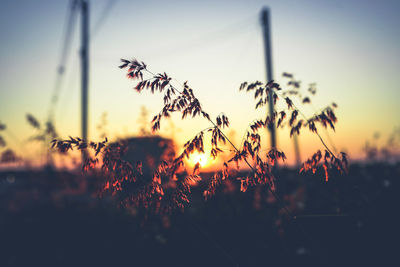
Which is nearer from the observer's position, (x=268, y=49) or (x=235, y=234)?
(x=235, y=234)

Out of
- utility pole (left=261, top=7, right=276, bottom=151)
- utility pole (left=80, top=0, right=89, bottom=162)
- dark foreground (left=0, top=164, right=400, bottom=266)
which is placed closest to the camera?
dark foreground (left=0, top=164, right=400, bottom=266)

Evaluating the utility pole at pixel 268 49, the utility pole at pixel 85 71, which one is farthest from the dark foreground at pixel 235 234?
the utility pole at pixel 85 71

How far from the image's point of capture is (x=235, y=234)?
20.9 ft

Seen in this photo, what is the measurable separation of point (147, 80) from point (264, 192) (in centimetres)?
684

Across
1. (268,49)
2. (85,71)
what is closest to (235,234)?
(268,49)

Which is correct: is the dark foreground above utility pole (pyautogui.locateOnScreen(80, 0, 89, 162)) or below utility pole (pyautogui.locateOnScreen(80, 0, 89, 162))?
below

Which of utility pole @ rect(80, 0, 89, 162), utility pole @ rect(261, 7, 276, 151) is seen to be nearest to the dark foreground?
utility pole @ rect(261, 7, 276, 151)

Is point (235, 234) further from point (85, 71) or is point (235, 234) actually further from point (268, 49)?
point (85, 71)

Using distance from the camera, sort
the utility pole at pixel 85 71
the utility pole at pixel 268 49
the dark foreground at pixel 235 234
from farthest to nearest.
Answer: the utility pole at pixel 85 71 < the utility pole at pixel 268 49 < the dark foreground at pixel 235 234

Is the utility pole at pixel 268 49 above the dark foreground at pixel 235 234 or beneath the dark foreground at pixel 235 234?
above

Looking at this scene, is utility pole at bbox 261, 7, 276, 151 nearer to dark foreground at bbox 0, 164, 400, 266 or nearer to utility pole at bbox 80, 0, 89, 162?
dark foreground at bbox 0, 164, 400, 266

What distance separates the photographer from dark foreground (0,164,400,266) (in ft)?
17.3

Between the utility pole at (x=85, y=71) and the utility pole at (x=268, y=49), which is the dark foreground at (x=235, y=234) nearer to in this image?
the utility pole at (x=268, y=49)

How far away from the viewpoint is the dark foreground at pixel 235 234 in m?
5.26
